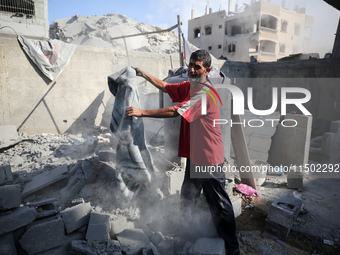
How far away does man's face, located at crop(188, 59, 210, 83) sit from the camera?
2.46 meters

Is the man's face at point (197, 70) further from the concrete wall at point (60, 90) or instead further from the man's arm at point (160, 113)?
the concrete wall at point (60, 90)

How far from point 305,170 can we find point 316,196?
4.41ft

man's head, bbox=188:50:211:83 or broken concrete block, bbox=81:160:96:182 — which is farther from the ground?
man's head, bbox=188:50:211:83

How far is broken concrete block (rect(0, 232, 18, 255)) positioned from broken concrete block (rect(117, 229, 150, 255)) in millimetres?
1042

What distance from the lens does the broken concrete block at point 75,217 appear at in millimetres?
2586

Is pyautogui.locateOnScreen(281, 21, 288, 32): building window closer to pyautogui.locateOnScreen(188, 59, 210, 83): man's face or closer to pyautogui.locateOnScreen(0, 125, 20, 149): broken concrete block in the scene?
pyautogui.locateOnScreen(0, 125, 20, 149): broken concrete block

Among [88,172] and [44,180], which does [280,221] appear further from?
Answer: [44,180]

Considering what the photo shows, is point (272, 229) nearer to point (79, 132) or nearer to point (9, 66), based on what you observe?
Answer: point (79, 132)

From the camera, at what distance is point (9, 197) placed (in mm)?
2340

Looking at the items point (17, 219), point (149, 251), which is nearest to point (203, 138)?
point (149, 251)

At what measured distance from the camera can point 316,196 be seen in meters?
4.41

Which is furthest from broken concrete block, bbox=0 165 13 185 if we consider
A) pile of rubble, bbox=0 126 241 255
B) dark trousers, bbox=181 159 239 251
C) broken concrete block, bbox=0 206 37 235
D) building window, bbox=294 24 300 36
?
building window, bbox=294 24 300 36

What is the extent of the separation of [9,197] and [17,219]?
0.24 meters

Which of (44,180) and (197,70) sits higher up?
(197,70)
